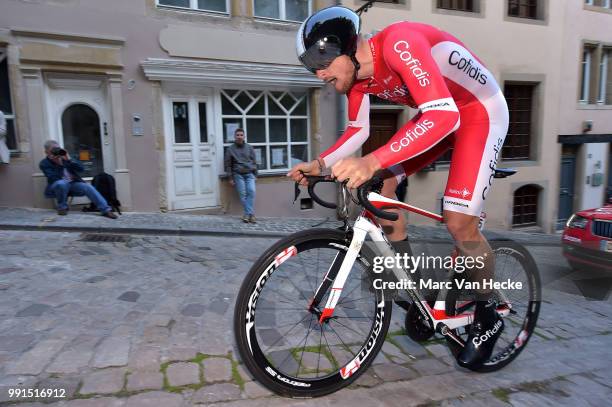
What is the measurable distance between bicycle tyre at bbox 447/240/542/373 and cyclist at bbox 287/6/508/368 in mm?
143

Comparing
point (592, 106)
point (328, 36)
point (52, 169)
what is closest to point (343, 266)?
point (328, 36)

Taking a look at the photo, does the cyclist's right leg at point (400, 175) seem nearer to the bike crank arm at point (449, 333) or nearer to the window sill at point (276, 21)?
the bike crank arm at point (449, 333)

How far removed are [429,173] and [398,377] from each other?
352 inches

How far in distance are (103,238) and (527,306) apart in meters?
5.28

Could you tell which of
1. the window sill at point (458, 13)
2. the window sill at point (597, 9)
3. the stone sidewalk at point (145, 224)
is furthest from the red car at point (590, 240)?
the window sill at point (597, 9)

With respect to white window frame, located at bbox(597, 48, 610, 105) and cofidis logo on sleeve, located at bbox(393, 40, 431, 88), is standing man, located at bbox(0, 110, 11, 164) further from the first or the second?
white window frame, located at bbox(597, 48, 610, 105)

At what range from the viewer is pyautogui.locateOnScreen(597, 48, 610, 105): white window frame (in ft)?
42.3

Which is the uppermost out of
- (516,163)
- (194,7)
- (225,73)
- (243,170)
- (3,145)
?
(194,7)

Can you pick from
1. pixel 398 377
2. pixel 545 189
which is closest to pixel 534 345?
pixel 398 377

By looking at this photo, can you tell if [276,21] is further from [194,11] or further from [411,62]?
[411,62]

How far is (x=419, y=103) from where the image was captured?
5.88 feet

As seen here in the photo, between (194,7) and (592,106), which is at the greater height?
(194,7)

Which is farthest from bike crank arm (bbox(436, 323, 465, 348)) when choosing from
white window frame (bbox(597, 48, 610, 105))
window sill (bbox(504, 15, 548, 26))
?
white window frame (bbox(597, 48, 610, 105))

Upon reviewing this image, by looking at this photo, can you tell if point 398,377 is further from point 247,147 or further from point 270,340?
point 247,147
